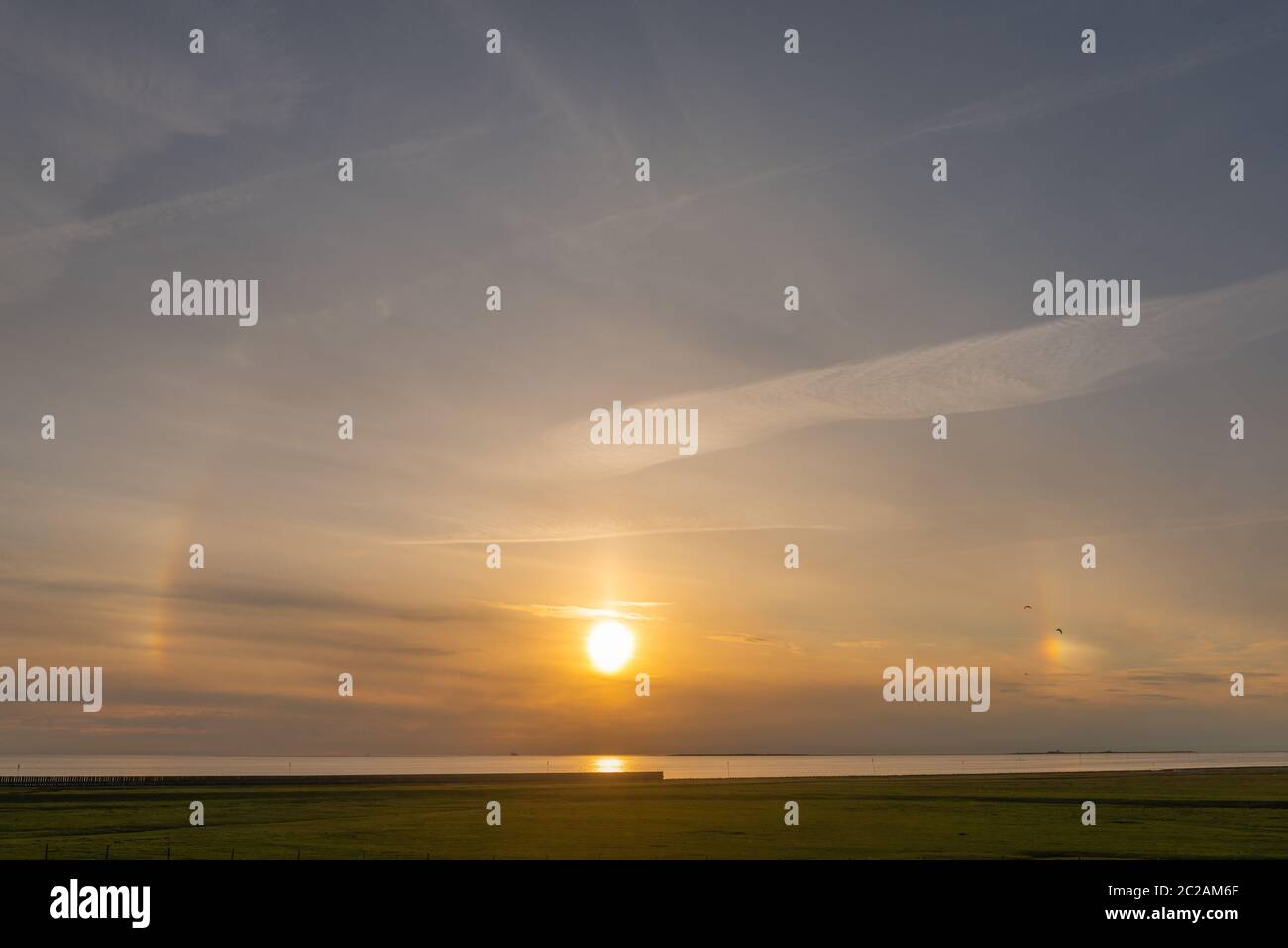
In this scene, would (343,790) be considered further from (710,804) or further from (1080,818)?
(1080,818)

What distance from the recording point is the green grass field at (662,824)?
205 feet

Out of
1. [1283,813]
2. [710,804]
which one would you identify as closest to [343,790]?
[710,804]

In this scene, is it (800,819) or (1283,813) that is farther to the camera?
(1283,813)

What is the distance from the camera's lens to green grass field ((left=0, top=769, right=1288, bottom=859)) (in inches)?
2456

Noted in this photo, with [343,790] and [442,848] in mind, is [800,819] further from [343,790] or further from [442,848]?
[343,790]

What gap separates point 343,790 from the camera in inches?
5586

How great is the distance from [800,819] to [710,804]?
775 inches

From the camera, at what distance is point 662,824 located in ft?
261
